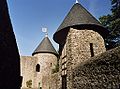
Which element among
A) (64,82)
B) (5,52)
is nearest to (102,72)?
(5,52)

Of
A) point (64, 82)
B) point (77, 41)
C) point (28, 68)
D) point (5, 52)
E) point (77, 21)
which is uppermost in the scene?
point (77, 21)

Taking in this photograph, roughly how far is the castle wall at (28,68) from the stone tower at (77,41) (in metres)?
17.7

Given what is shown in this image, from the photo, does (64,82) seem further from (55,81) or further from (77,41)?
(77,41)

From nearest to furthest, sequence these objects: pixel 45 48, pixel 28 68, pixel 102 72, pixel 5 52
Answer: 1. pixel 5 52
2. pixel 102 72
3. pixel 28 68
4. pixel 45 48

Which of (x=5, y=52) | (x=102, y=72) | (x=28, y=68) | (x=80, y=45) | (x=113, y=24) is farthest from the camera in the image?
(x=28, y=68)

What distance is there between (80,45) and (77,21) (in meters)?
1.99

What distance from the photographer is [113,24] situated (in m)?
23.0

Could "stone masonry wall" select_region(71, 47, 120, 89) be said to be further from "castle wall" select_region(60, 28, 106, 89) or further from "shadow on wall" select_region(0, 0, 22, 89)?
"shadow on wall" select_region(0, 0, 22, 89)

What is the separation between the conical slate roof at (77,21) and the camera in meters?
16.2

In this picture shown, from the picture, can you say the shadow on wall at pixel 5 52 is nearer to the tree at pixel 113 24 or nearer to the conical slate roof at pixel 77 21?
the conical slate roof at pixel 77 21

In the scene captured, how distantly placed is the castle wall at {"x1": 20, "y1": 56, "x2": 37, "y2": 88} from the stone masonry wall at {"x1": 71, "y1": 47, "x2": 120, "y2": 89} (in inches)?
901

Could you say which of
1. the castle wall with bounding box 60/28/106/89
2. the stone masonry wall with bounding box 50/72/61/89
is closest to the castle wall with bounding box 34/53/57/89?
the stone masonry wall with bounding box 50/72/61/89

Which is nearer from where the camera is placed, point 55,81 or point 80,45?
point 80,45

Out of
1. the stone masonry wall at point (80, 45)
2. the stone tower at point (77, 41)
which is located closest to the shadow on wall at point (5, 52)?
the stone tower at point (77, 41)
